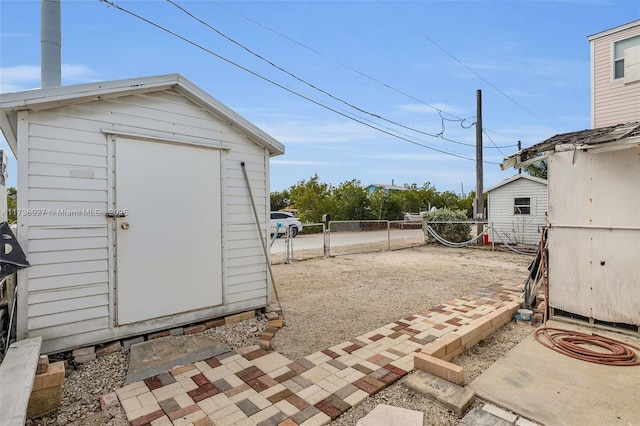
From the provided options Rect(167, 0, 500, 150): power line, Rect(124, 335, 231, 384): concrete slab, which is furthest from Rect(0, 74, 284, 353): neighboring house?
Rect(167, 0, 500, 150): power line

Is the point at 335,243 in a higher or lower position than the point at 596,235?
lower

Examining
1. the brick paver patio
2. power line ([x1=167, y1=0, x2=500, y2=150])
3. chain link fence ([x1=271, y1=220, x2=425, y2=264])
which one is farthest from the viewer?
chain link fence ([x1=271, y1=220, x2=425, y2=264])

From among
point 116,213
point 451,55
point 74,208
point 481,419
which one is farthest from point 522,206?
point 74,208

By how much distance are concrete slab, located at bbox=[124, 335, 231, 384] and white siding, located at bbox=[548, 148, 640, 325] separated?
3877 millimetres

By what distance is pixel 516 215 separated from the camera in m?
12.3

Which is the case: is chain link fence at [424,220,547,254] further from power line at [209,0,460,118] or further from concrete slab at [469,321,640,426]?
concrete slab at [469,321,640,426]

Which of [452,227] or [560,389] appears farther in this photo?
[452,227]

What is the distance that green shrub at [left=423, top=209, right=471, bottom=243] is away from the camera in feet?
40.5

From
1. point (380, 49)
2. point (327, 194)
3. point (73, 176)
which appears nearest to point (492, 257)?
point (380, 49)

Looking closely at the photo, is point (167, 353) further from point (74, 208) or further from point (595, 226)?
point (595, 226)

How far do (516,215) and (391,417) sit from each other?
1279 centimetres

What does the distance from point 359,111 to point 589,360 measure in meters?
9.09

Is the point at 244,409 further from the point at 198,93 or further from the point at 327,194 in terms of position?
the point at 327,194

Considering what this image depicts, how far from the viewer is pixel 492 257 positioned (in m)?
9.45
